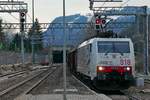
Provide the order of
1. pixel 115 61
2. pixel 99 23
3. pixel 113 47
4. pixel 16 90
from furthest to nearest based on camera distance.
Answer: pixel 99 23 → pixel 16 90 → pixel 113 47 → pixel 115 61

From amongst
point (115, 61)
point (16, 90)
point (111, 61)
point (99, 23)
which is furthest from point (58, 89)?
point (99, 23)

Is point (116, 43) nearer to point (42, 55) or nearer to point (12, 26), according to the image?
point (12, 26)

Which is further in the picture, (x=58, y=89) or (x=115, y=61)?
(x=58, y=89)

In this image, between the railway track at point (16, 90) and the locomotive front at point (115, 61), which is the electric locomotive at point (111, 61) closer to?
the locomotive front at point (115, 61)

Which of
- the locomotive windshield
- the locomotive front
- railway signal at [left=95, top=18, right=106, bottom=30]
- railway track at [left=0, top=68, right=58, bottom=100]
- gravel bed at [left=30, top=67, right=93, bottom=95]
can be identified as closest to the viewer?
railway track at [left=0, top=68, right=58, bottom=100]

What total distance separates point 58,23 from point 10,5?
16559 millimetres

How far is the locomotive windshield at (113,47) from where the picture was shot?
Answer: 28.0m

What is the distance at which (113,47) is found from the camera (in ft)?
92.3

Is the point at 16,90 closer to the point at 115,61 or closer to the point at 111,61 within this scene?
the point at 111,61

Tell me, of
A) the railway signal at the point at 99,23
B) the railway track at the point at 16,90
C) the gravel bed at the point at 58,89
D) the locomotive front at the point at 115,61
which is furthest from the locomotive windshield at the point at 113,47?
the railway signal at the point at 99,23

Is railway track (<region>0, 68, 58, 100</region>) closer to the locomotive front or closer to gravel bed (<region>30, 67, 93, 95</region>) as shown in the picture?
gravel bed (<region>30, 67, 93, 95</region>)

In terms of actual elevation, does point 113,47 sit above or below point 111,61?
above

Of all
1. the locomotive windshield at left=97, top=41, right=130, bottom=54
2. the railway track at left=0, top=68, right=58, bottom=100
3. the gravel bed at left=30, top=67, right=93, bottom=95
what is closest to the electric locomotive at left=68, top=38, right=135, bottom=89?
the locomotive windshield at left=97, top=41, right=130, bottom=54

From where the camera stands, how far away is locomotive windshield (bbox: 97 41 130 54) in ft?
92.0
